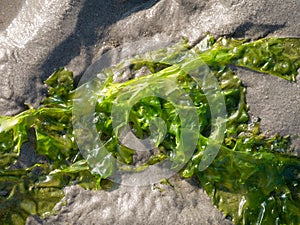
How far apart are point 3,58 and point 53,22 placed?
0.35 meters

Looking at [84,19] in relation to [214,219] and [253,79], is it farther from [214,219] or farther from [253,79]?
[214,219]

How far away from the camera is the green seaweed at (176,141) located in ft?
7.47

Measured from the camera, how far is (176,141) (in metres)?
2.30

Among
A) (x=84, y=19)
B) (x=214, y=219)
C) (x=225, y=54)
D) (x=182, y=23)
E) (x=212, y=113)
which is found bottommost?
(x=214, y=219)

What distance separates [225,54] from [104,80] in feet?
2.23

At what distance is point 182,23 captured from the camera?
8.23 ft

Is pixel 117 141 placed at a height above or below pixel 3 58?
below

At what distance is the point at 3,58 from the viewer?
2457 millimetres

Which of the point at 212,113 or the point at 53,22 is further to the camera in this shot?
the point at 53,22

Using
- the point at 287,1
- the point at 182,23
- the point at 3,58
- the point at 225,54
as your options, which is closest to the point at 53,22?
the point at 3,58

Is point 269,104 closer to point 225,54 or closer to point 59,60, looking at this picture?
point 225,54

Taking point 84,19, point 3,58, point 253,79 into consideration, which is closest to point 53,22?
point 84,19

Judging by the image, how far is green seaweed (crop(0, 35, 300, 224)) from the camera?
7.47ft

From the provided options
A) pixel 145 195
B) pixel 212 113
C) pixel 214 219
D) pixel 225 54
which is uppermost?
pixel 225 54
